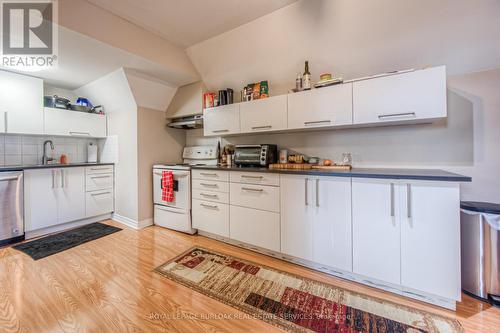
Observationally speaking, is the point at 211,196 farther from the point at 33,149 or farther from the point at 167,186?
the point at 33,149

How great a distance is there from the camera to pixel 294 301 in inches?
58.9

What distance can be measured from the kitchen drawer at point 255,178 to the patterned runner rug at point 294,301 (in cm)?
83

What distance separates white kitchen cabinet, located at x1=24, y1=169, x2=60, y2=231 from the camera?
2.60 metres

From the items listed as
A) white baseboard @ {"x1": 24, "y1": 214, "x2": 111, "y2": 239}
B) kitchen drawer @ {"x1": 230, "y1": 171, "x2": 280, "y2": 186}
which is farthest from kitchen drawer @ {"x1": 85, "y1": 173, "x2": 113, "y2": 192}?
kitchen drawer @ {"x1": 230, "y1": 171, "x2": 280, "y2": 186}

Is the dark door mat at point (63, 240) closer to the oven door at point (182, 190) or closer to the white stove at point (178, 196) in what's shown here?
the white stove at point (178, 196)

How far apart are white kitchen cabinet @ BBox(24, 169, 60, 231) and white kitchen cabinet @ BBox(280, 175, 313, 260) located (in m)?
3.18

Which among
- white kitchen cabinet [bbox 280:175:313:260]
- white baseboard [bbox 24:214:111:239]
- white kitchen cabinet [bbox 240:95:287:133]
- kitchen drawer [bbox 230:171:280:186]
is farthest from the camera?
white baseboard [bbox 24:214:111:239]

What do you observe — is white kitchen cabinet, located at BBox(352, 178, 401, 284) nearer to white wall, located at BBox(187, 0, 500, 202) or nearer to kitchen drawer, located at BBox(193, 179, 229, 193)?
white wall, located at BBox(187, 0, 500, 202)

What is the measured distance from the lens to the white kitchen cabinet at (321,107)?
6.29ft

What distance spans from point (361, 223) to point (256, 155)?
1335 mm

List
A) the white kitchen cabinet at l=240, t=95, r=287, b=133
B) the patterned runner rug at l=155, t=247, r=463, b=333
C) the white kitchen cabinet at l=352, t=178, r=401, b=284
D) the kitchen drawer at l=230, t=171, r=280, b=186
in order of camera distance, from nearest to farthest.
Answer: the patterned runner rug at l=155, t=247, r=463, b=333
the white kitchen cabinet at l=352, t=178, r=401, b=284
the kitchen drawer at l=230, t=171, r=280, b=186
the white kitchen cabinet at l=240, t=95, r=287, b=133

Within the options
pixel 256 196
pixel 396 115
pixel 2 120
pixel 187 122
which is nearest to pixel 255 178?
pixel 256 196

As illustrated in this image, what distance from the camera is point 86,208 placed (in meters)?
3.13

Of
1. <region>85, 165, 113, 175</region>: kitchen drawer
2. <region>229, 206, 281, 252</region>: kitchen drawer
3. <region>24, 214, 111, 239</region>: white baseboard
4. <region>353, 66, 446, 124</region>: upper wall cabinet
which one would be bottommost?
<region>24, 214, 111, 239</region>: white baseboard
